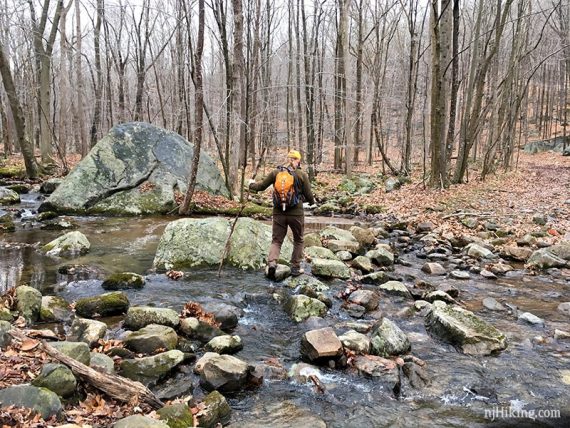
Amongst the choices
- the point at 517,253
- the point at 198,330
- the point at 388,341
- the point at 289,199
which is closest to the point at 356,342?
the point at 388,341

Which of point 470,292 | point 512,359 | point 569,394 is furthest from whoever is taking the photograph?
point 470,292

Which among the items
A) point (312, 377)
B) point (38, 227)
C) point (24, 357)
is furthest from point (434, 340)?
point (38, 227)

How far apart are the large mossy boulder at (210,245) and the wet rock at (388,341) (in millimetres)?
3545

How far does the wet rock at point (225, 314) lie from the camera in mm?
5855

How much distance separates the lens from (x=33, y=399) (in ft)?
10.4

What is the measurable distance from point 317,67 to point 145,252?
75.9 feet

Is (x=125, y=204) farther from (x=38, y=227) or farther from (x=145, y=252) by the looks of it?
(x=145, y=252)

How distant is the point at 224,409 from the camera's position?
3883 millimetres

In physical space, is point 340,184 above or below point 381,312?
above

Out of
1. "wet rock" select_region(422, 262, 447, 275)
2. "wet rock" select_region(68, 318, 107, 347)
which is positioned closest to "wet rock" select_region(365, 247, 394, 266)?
"wet rock" select_region(422, 262, 447, 275)

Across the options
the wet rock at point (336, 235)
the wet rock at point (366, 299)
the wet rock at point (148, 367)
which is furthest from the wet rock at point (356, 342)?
the wet rock at point (336, 235)

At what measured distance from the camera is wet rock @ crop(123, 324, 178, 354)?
4797 millimetres

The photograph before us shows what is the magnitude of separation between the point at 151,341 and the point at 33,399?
1.70 metres

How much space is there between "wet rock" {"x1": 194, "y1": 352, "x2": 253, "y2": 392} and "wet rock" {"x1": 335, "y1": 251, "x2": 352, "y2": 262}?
5.17 m
